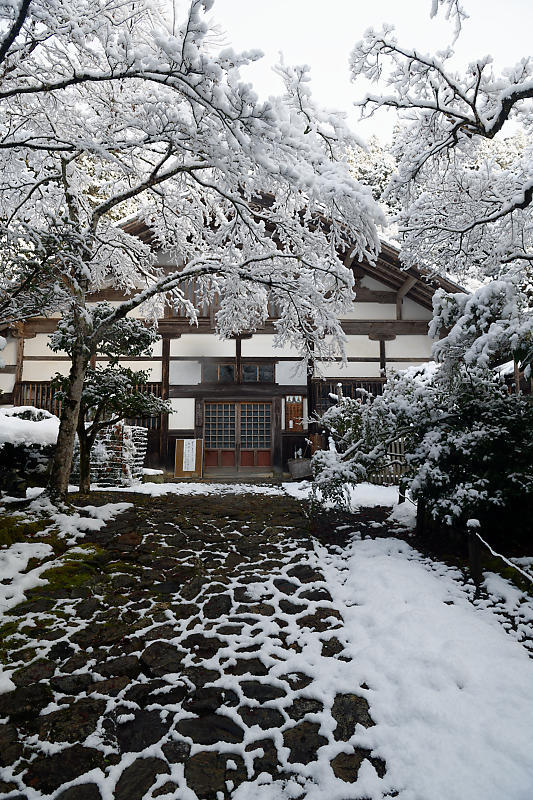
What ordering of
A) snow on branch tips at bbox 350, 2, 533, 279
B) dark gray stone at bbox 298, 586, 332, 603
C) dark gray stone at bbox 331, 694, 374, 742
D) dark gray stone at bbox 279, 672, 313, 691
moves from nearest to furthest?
1. dark gray stone at bbox 331, 694, 374, 742
2. dark gray stone at bbox 279, 672, 313, 691
3. dark gray stone at bbox 298, 586, 332, 603
4. snow on branch tips at bbox 350, 2, 533, 279

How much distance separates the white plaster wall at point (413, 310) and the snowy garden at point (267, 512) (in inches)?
221

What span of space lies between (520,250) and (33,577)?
26.1 ft

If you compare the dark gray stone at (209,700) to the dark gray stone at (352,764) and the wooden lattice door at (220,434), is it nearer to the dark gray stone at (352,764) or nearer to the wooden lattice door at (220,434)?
the dark gray stone at (352,764)

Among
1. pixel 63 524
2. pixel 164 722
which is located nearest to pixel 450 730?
pixel 164 722

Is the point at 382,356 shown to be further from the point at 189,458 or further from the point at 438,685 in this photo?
the point at 438,685

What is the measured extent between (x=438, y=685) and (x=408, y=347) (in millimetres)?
12054

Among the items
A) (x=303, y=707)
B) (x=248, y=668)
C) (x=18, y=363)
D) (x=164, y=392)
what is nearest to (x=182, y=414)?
(x=164, y=392)

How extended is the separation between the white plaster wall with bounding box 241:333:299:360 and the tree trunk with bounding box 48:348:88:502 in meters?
7.19

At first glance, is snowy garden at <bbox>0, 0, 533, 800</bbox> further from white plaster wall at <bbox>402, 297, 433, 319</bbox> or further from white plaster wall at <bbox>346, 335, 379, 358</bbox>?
white plaster wall at <bbox>402, 297, 433, 319</bbox>

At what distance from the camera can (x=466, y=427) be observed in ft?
14.5

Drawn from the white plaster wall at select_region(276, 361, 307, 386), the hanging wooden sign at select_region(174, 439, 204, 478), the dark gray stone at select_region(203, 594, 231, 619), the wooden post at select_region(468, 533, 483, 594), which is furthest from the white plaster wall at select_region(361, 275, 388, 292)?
the dark gray stone at select_region(203, 594, 231, 619)

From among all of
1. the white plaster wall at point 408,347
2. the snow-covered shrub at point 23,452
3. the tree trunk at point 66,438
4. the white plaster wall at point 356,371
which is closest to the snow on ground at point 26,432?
the snow-covered shrub at point 23,452

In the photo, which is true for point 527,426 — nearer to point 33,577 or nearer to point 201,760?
point 201,760

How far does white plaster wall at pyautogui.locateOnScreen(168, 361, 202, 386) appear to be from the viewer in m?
13.4
